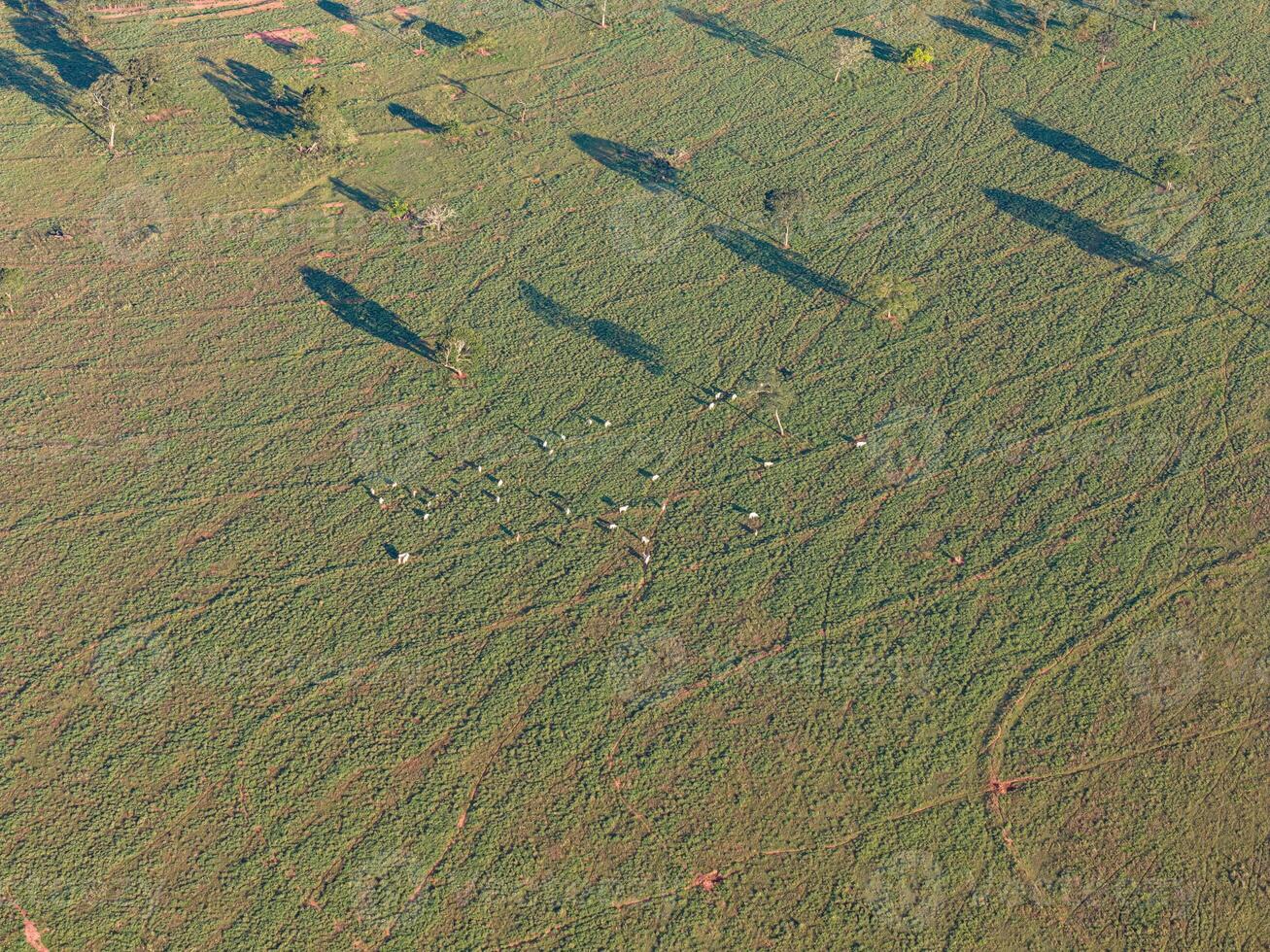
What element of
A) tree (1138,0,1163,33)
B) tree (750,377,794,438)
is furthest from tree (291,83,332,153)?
tree (1138,0,1163,33)

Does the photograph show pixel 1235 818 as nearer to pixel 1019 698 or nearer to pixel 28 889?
pixel 1019 698

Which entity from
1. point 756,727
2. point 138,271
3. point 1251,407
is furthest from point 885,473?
point 138,271

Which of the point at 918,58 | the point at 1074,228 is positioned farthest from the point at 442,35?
the point at 1074,228

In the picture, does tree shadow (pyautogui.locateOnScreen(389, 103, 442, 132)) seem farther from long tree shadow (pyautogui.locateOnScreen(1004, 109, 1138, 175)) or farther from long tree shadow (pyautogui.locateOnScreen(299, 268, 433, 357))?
long tree shadow (pyautogui.locateOnScreen(1004, 109, 1138, 175))

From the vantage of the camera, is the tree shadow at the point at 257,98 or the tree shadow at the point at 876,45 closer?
the tree shadow at the point at 257,98

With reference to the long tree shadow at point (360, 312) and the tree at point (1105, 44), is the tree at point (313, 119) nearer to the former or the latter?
the long tree shadow at point (360, 312)

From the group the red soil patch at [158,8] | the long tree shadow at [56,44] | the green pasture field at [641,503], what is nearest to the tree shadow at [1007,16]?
the green pasture field at [641,503]

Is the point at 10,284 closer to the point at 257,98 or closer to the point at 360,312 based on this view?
the point at 360,312
